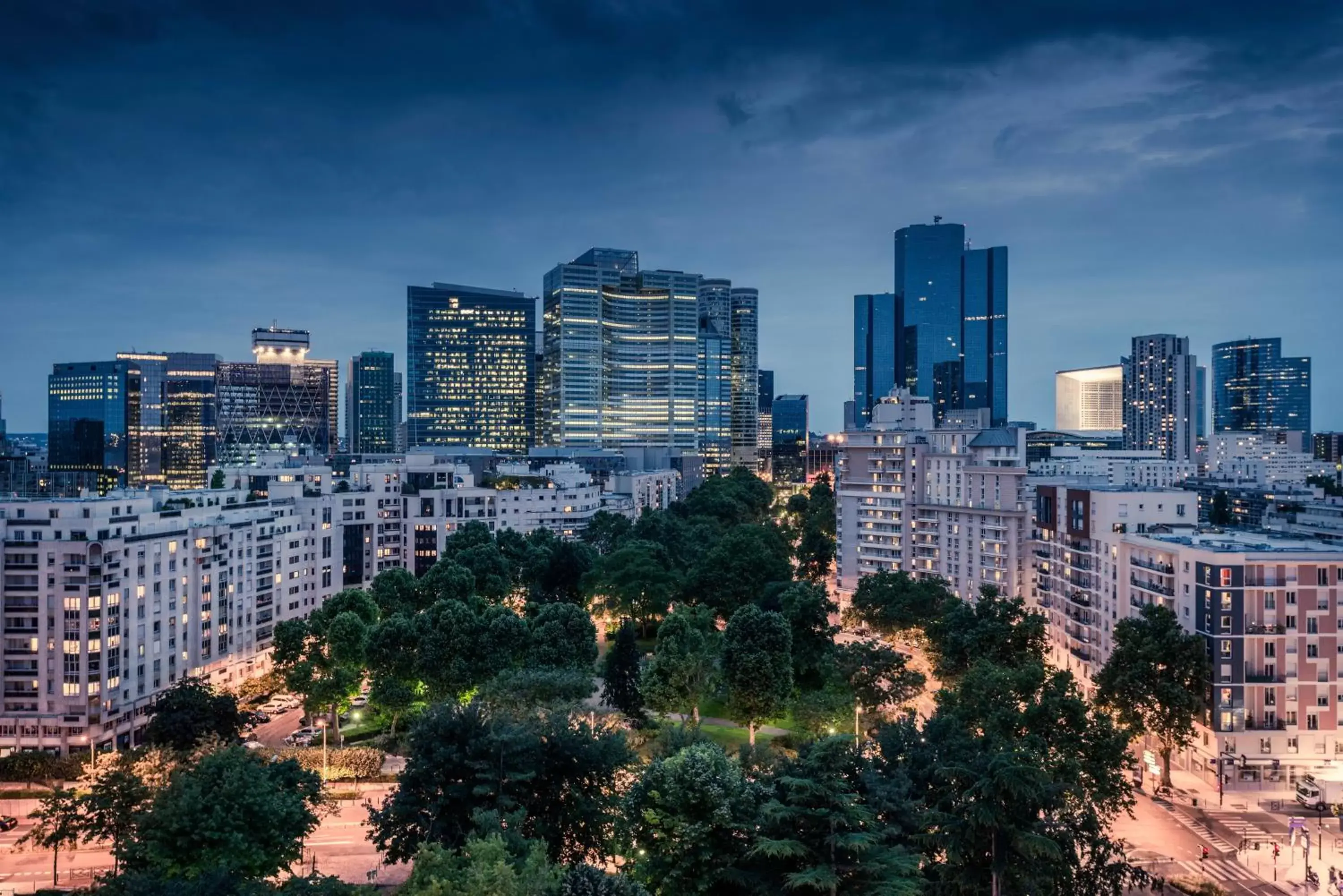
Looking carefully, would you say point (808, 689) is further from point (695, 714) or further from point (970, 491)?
point (970, 491)

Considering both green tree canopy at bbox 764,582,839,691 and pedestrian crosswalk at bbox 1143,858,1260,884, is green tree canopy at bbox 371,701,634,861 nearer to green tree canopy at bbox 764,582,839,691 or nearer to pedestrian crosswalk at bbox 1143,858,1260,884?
pedestrian crosswalk at bbox 1143,858,1260,884

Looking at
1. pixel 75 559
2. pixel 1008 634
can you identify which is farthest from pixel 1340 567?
pixel 75 559

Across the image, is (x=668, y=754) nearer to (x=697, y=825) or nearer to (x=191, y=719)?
(x=697, y=825)

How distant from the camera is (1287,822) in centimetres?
4947

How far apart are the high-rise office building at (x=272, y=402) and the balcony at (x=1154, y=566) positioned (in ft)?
490

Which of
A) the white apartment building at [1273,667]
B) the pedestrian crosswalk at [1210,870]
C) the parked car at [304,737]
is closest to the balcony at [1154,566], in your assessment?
the white apartment building at [1273,667]

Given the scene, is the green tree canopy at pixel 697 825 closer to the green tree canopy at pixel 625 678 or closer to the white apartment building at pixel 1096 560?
the green tree canopy at pixel 625 678

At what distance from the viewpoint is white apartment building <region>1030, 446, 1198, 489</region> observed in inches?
5064

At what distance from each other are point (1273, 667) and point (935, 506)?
153 ft

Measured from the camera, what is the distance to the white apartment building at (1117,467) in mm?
128625

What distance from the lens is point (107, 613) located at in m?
60.2

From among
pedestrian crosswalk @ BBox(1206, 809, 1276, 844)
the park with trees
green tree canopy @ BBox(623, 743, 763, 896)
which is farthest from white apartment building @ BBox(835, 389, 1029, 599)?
green tree canopy @ BBox(623, 743, 763, 896)

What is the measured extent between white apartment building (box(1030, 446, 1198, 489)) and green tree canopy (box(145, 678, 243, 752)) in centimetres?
8975

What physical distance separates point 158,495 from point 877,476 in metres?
75.2
